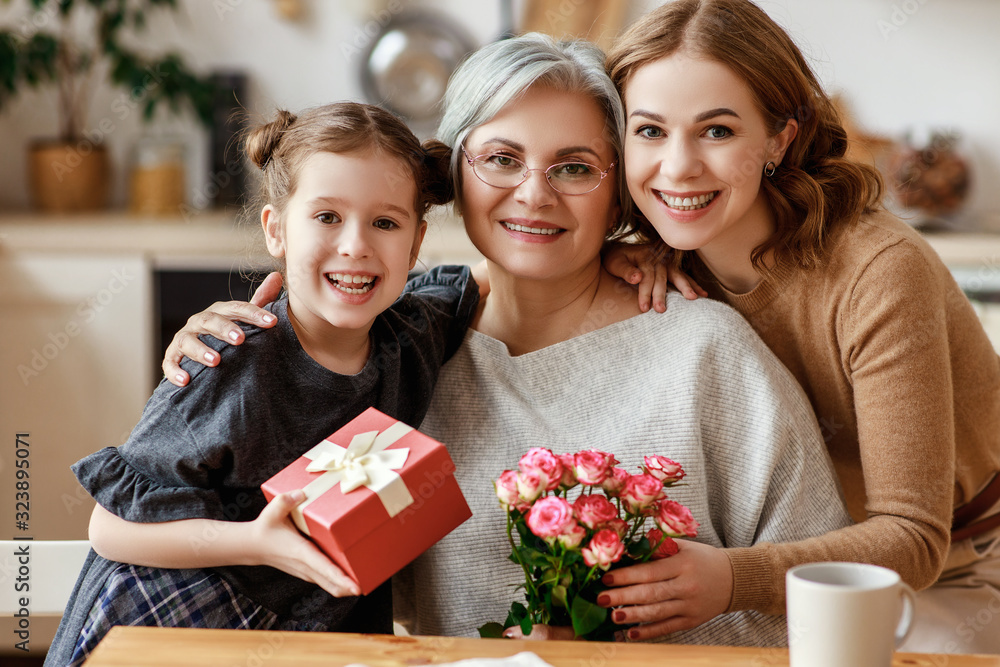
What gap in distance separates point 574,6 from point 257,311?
7.73ft

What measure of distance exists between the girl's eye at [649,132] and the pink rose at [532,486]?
560mm

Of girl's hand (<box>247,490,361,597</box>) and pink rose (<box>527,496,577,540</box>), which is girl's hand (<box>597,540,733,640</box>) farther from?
girl's hand (<box>247,490,361,597</box>)

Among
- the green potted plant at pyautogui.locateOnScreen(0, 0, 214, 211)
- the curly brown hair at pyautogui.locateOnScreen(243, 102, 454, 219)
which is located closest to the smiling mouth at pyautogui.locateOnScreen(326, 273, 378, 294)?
the curly brown hair at pyautogui.locateOnScreen(243, 102, 454, 219)

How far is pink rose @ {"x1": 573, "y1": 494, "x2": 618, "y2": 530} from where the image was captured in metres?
0.89

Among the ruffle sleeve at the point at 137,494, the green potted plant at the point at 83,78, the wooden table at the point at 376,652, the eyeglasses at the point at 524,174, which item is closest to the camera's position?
the wooden table at the point at 376,652

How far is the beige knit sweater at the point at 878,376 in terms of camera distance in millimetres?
1135

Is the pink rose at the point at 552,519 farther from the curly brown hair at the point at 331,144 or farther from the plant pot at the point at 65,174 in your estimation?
the plant pot at the point at 65,174

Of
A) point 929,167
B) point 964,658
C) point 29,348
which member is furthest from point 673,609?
point 929,167

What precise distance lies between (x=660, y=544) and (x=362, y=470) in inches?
12.8

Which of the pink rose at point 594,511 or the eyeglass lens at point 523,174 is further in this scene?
the eyeglass lens at point 523,174

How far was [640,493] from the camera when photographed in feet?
3.01

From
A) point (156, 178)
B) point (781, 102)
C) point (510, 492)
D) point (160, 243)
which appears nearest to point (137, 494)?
point (510, 492)

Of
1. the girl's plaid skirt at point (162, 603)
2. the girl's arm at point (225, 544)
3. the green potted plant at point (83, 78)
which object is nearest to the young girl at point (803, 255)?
the girl's arm at point (225, 544)

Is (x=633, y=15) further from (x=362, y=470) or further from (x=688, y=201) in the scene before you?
(x=362, y=470)
